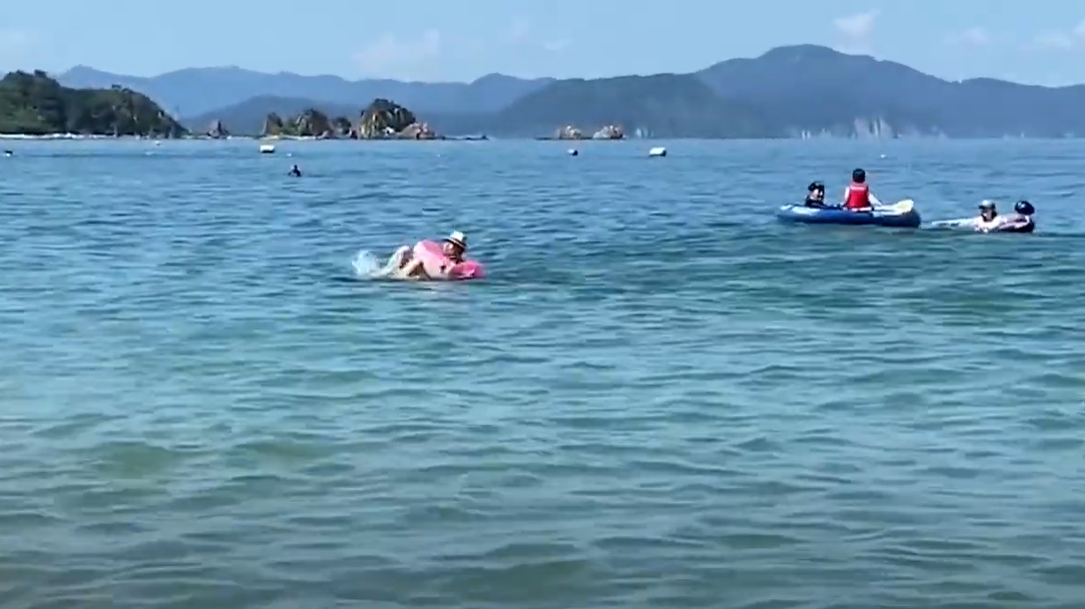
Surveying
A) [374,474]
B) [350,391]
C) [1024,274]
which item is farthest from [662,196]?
[374,474]

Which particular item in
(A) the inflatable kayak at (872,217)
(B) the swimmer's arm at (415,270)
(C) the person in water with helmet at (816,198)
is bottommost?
(B) the swimmer's arm at (415,270)

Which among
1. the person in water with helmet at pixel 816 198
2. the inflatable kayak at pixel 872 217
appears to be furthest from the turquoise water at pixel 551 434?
the person in water with helmet at pixel 816 198

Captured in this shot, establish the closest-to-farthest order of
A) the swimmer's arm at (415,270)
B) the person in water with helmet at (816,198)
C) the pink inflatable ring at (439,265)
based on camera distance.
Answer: the pink inflatable ring at (439,265)
the swimmer's arm at (415,270)
the person in water with helmet at (816,198)

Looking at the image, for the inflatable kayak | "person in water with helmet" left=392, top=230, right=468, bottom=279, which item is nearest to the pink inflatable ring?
"person in water with helmet" left=392, top=230, right=468, bottom=279

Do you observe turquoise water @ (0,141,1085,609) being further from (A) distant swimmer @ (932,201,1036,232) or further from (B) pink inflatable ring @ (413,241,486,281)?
(A) distant swimmer @ (932,201,1036,232)

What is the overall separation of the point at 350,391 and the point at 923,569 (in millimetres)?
7574

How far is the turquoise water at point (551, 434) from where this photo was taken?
33.0 ft

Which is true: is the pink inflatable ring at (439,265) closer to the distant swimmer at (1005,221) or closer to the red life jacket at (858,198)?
the red life jacket at (858,198)

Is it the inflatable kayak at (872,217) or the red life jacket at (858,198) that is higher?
the red life jacket at (858,198)

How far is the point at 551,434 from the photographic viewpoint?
14234mm

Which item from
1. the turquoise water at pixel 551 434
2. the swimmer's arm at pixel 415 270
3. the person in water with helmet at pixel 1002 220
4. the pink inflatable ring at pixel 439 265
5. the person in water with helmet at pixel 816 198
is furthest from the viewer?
the person in water with helmet at pixel 816 198

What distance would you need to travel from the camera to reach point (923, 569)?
1012 cm

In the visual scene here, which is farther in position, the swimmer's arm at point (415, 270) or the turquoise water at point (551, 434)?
the swimmer's arm at point (415, 270)

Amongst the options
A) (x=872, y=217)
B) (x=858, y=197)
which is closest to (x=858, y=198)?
(x=858, y=197)
